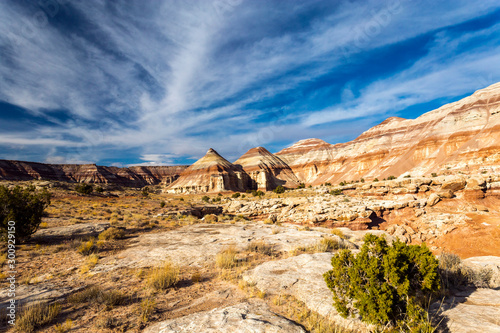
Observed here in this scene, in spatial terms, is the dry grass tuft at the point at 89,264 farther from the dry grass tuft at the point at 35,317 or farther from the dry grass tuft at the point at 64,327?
the dry grass tuft at the point at 64,327

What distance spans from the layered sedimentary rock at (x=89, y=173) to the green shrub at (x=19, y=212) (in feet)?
337

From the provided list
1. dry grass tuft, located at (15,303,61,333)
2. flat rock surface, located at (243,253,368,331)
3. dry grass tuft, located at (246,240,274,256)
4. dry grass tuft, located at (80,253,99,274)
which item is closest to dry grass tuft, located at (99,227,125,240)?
dry grass tuft, located at (80,253,99,274)

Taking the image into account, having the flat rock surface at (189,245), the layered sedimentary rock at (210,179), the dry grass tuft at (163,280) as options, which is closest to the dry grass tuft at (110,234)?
the flat rock surface at (189,245)

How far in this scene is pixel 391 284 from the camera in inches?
152

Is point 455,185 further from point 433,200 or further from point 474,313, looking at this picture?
point 474,313

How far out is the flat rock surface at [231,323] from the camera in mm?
3592

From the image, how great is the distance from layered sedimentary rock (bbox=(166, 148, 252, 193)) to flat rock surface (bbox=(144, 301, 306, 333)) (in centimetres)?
7145

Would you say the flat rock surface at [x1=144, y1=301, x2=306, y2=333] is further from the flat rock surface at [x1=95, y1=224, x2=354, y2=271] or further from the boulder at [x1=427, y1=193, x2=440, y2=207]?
the boulder at [x1=427, y1=193, x2=440, y2=207]

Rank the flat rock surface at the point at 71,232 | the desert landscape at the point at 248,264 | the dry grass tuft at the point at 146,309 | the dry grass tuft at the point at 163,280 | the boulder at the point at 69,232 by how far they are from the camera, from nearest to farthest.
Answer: the desert landscape at the point at 248,264, the dry grass tuft at the point at 146,309, the dry grass tuft at the point at 163,280, the boulder at the point at 69,232, the flat rock surface at the point at 71,232

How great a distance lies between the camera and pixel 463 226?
15867 mm

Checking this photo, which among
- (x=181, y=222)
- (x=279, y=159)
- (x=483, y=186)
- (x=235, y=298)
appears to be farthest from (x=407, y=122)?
(x=235, y=298)

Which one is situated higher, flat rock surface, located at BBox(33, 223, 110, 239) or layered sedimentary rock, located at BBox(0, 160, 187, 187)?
layered sedimentary rock, located at BBox(0, 160, 187, 187)

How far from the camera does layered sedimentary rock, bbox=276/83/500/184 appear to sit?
161 ft

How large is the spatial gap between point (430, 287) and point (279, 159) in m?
112
